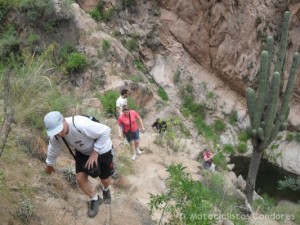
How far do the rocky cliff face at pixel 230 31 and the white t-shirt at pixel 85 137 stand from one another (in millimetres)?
12459

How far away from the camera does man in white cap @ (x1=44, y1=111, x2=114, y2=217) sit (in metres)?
3.29

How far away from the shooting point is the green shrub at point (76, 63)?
11906mm

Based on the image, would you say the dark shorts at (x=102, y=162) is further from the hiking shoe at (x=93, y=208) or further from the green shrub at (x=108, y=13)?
the green shrub at (x=108, y=13)

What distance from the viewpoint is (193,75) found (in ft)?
52.9

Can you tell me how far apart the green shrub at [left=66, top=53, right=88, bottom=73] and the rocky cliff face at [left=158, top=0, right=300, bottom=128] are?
4.91 m

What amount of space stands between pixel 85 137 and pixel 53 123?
367 millimetres

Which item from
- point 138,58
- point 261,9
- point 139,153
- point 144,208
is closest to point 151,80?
point 138,58

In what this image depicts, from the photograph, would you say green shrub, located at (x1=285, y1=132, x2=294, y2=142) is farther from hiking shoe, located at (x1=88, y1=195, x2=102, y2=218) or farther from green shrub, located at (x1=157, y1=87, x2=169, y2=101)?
hiking shoe, located at (x1=88, y1=195, x2=102, y2=218)

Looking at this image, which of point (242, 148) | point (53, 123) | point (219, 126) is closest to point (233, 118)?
point (219, 126)

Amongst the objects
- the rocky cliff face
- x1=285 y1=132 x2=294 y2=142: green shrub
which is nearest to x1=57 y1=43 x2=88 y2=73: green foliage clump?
the rocky cliff face

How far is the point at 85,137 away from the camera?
11.6 ft

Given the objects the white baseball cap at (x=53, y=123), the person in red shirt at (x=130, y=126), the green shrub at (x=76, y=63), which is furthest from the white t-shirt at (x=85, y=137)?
the green shrub at (x=76, y=63)

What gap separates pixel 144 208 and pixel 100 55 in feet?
28.4

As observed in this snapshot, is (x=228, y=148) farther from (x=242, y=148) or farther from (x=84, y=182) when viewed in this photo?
(x=84, y=182)
